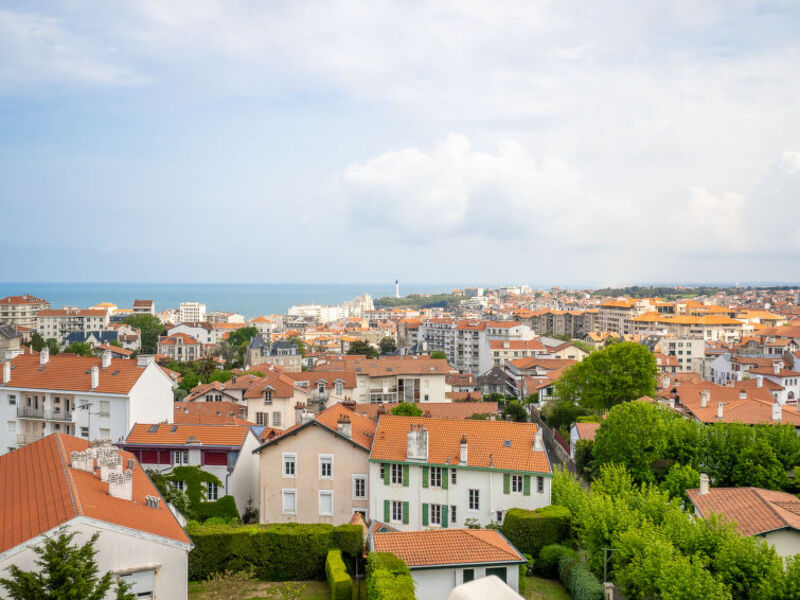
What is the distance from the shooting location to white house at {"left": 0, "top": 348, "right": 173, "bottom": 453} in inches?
1393

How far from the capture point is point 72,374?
38.0 metres

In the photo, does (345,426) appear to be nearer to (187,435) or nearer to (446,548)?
(187,435)

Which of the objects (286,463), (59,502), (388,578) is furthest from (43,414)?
(388,578)

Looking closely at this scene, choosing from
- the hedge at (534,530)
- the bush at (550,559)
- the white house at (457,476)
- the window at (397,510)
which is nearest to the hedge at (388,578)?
the hedge at (534,530)

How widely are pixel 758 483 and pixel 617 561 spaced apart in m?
16.2

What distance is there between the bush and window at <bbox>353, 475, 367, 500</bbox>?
8.51 meters

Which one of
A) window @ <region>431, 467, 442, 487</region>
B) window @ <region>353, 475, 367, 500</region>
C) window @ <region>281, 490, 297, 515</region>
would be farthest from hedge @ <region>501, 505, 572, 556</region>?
window @ <region>281, 490, 297, 515</region>

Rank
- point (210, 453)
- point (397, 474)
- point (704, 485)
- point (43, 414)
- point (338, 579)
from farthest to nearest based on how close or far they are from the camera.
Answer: point (43, 414) < point (210, 453) < point (397, 474) < point (704, 485) < point (338, 579)

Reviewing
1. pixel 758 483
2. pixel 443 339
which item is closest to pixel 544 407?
pixel 758 483

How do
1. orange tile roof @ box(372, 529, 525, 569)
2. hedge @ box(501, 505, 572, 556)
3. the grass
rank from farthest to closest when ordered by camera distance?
hedge @ box(501, 505, 572, 556)
the grass
orange tile roof @ box(372, 529, 525, 569)

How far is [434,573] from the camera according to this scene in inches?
794

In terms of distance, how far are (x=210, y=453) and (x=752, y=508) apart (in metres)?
23.1

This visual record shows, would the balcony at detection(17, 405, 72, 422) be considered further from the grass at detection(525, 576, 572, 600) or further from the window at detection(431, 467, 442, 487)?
the grass at detection(525, 576, 572, 600)

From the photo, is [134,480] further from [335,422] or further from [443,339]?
[443,339]
